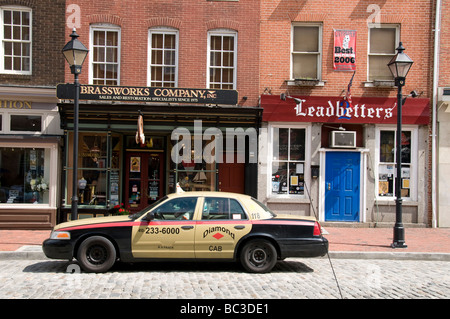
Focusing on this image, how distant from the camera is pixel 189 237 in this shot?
8062 mm

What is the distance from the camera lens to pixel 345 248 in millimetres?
10492

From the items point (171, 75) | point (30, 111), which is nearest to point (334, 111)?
point (171, 75)

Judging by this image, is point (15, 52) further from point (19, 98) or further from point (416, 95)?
point (416, 95)

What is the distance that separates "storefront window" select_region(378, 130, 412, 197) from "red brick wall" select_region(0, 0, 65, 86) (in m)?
10.5

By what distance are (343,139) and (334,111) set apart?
3.05ft

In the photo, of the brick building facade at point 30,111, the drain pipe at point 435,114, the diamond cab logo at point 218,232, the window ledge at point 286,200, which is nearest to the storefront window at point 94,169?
the brick building facade at point 30,111

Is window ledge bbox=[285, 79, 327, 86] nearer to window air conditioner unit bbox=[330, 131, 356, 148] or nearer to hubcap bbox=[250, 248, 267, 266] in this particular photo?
window air conditioner unit bbox=[330, 131, 356, 148]

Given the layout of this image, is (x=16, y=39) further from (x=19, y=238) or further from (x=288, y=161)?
(x=288, y=161)

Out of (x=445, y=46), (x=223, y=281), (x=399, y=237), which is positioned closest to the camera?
(x=223, y=281)

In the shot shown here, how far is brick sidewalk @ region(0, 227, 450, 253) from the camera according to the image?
34.6 ft

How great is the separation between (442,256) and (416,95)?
5789mm

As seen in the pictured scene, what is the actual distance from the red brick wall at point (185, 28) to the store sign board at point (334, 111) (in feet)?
2.40

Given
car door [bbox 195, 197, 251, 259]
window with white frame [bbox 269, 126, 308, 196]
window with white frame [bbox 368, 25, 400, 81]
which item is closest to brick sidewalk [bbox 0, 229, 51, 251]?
car door [bbox 195, 197, 251, 259]

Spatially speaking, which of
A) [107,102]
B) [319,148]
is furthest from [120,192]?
[319,148]
